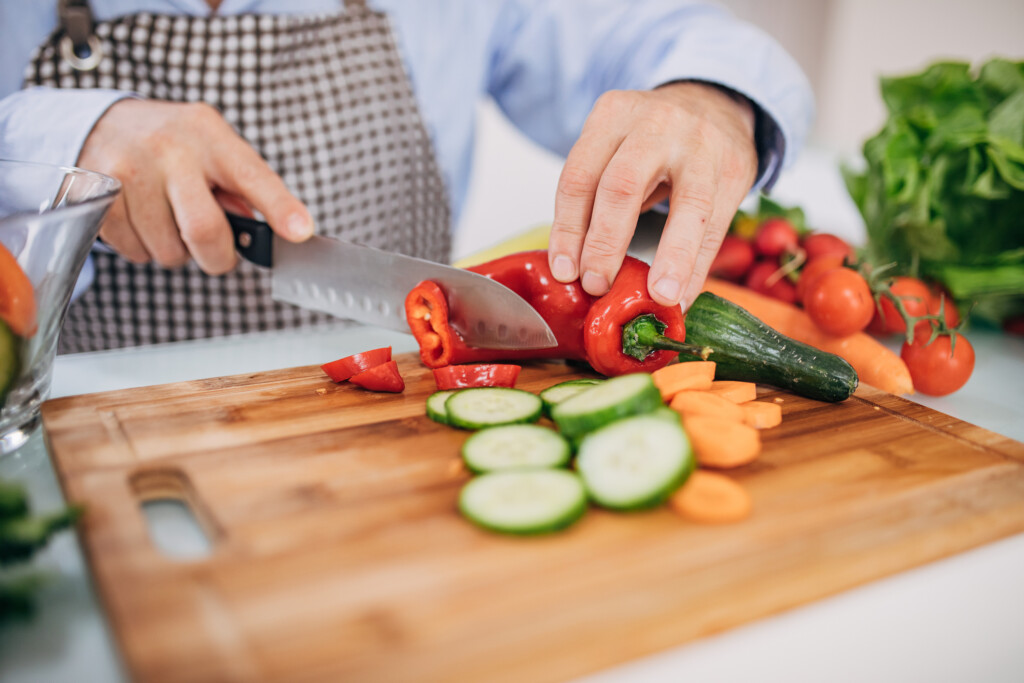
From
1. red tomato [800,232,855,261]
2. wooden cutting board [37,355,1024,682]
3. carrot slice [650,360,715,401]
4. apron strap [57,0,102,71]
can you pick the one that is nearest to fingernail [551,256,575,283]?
carrot slice [650,360,715,401]

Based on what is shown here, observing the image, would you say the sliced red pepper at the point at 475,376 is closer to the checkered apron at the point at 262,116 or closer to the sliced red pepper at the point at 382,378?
the sliced red pepper at the point at 382,378

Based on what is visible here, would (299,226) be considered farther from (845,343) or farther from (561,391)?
(845,343)

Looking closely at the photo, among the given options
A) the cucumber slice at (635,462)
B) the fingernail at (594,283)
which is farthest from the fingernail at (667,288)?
the cucumber slice at (635,462)

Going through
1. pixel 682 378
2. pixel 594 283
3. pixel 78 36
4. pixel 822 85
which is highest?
pixel 822 85

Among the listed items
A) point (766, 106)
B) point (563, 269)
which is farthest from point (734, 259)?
point (563, 269)

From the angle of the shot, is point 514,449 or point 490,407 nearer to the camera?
point 514,449

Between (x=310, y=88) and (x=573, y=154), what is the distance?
944mm

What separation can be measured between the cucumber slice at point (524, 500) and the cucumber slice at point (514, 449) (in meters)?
0.04

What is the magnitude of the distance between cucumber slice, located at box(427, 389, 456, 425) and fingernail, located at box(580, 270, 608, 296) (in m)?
0.33

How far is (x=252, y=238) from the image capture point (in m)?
1.62

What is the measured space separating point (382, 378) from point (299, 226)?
389 mm

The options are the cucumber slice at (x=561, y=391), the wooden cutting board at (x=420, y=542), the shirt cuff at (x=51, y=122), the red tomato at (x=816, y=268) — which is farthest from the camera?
the red tomato at (x=816, y=268)

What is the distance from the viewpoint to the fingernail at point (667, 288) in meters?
1.32

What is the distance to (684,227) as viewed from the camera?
1.35 metres
